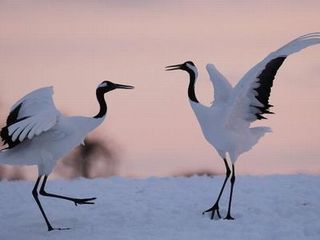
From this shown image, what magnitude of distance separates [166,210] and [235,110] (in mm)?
1889

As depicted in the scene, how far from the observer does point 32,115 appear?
10781 mm

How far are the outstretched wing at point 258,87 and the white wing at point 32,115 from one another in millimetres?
2544

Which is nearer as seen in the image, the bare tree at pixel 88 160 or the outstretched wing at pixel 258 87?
the outstretched wing at pixel 258 87

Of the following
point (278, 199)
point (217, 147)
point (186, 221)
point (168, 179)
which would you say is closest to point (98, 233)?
point (186, 221)

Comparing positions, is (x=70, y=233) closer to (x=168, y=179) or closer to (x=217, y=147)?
(x=217, y=147)

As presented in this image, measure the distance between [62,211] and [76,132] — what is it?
1.67 m

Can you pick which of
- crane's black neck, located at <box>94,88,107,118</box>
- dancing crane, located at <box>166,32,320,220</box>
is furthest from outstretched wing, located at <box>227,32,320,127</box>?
crane's black neck, located at <box>94,88,107,118</box>

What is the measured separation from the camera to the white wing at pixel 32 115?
10180 millimetres

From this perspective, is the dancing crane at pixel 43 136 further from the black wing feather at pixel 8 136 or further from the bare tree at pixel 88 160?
the bare tree at pixel 88 160

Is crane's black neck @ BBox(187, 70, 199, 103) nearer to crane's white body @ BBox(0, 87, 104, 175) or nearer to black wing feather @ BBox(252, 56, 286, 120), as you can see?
black wing feather @ BBox(252, 56, 286, 120)

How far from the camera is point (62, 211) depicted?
12.0 meters

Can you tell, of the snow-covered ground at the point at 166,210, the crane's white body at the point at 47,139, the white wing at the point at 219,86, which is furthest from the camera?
the white wing at the point at 219,86

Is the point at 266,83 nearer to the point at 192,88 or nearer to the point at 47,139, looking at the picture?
the point at 192,88

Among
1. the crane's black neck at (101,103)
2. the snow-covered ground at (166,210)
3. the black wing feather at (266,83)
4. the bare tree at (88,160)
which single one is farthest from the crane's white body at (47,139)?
the bare tree at (88,160)
